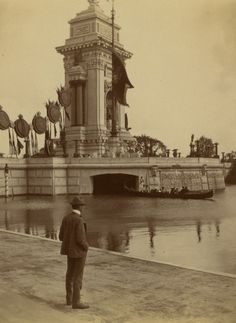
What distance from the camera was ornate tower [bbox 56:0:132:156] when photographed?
6550cm

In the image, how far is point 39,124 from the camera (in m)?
57.0

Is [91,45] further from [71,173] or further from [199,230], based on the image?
[199,230]

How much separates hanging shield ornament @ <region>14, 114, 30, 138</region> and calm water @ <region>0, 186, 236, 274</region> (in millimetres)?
18068

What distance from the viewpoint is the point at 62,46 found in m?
67.8

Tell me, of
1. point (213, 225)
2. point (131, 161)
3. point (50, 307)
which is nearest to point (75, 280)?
point (50, 307)

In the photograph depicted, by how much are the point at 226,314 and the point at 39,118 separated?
49.2 m

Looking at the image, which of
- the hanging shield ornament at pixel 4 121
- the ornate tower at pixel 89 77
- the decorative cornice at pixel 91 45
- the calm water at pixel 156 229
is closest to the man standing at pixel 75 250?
the calm water at pixel 156 229

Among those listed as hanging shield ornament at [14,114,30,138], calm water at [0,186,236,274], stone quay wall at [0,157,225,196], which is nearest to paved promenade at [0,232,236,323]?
calm water at [0,186,236,274]

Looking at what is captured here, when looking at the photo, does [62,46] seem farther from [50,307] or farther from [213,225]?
[50,307]

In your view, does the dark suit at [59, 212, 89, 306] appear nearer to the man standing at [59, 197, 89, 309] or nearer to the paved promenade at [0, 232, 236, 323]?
the man standing at [59, 197, 89, 309]

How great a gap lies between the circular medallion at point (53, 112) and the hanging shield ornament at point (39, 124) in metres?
1.01

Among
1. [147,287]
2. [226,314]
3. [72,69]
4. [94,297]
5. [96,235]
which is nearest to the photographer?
[226,314]

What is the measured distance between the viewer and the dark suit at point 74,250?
966 cm

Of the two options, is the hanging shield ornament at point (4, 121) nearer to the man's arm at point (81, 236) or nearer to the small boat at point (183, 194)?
the small boat at point (183, 194)
